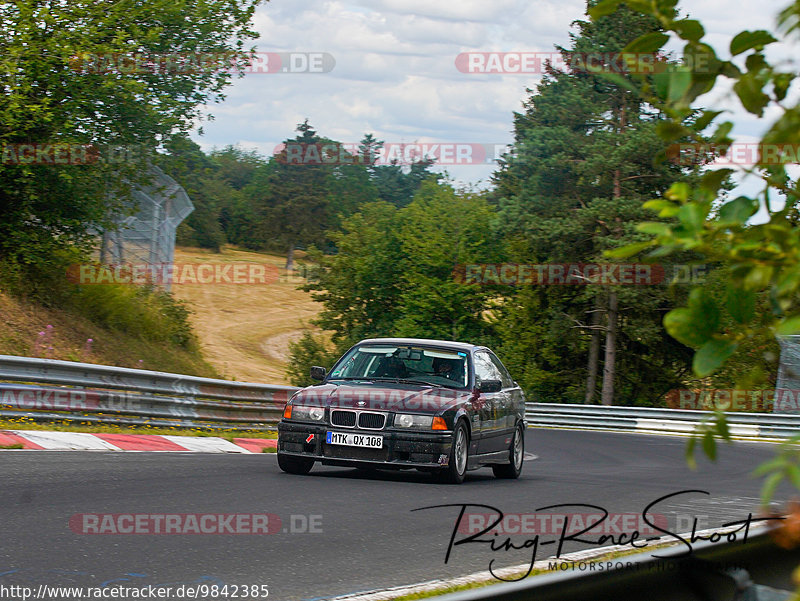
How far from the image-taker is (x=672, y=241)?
73.9 inches

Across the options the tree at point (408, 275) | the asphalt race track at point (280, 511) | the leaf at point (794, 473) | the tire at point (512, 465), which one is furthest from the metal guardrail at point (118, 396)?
the tree at point (408, 275)

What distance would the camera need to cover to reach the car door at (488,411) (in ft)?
38.7

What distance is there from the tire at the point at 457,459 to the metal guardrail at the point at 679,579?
6483mm

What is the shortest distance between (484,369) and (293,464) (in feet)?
9.20

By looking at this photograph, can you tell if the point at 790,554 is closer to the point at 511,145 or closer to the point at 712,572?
the point at 712,572

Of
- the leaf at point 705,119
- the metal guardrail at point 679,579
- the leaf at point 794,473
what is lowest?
the metal guardrail at point 679,579

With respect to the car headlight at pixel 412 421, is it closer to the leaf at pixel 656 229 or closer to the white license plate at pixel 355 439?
the white license plate at pixel 355 439

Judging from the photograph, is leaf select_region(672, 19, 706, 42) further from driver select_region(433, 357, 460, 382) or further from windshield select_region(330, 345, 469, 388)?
driver select_region(433, 357, 460, 382)

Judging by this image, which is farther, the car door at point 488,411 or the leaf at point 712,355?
the car door at point 488,411

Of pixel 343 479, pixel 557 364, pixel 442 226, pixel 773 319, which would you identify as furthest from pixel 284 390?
pixel 442 226

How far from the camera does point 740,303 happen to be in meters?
2.01

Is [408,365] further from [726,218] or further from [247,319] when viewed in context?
[247,319]

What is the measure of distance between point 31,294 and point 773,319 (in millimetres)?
22175

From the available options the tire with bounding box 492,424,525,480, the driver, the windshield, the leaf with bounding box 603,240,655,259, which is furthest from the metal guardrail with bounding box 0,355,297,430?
the leaf with bounding box 603,240,655,259
